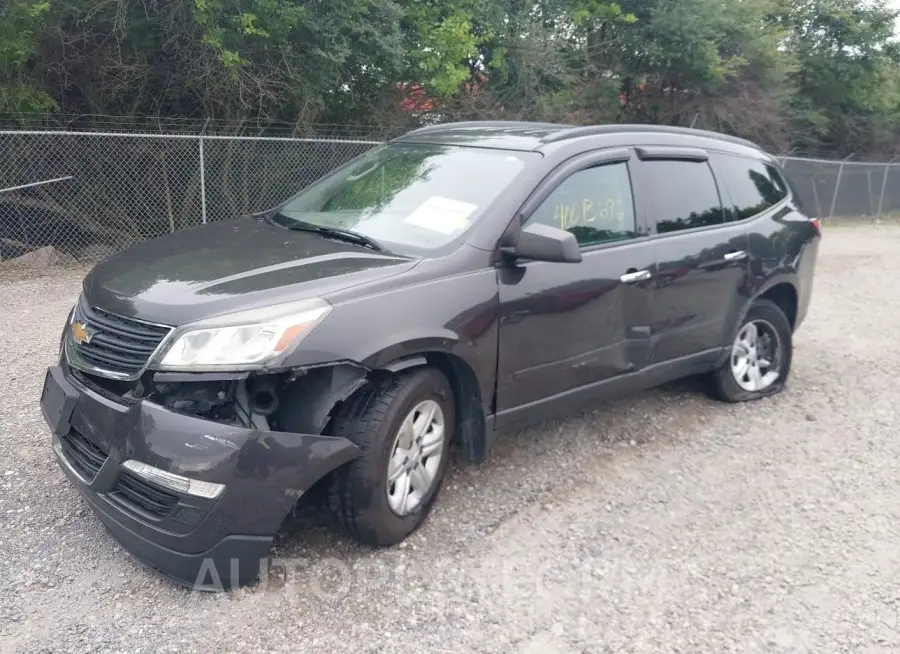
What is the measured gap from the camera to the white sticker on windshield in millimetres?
3756

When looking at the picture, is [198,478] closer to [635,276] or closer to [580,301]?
[580,301]

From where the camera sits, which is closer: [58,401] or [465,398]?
[58,401]

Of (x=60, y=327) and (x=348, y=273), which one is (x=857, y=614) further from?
(x=60, y=327)

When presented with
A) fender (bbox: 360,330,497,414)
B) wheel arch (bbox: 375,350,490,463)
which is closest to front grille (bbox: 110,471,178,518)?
fender (bbox: 360,330,497,414)

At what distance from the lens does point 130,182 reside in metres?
10.0

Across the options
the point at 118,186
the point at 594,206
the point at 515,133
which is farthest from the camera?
the point at 118,186

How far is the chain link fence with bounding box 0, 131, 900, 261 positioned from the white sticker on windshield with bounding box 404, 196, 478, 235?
6.22 m

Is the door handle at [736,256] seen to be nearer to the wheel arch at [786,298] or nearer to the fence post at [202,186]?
the wheel arch at [786,298]

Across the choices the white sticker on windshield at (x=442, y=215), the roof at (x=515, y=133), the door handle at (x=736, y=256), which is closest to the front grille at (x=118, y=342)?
the white sticker on windshield at (x=442, y=215)

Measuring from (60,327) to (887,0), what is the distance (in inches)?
988

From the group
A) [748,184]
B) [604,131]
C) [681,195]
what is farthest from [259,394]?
[748,184]

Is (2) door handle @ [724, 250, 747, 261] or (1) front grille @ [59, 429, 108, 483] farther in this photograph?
(2) door handle @ [724, 250, 747, 261]

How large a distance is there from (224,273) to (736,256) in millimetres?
3184

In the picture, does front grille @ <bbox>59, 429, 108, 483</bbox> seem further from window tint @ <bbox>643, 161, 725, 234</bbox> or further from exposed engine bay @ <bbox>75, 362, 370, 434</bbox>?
window tint @ <bbox>643, 161, 725, 234</bbox>
